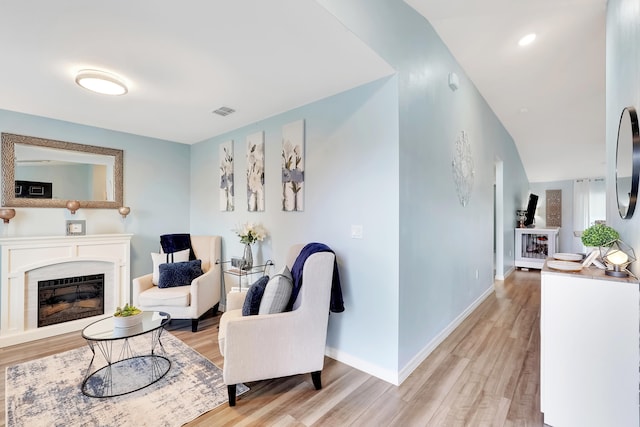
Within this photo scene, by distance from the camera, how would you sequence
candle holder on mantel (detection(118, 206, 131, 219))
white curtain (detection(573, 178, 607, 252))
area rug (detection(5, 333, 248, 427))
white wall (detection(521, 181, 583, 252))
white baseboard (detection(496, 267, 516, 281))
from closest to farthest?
area rug (detection(5, 333, 248, 427)) < candle holder on mantel (detection(118, 206, 131, 219)) < white baseboard (detection(496, 267, 516, 281)) < white curtain (detection(573, 178, 607, 252)) < white wall (detection(521, 181, 583, 252))

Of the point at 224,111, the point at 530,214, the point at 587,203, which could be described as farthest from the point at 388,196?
the point at 587,203

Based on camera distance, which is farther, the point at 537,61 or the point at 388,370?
the point at 537,61

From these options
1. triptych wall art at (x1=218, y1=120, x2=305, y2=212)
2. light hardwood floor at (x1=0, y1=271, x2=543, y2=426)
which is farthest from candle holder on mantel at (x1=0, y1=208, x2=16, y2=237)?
triptych wall art at (x1=218, y1=120, x2=305, y2=212)

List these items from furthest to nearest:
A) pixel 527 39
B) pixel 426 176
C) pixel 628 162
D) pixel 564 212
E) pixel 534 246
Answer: pixel 564 212 → pixel 534 246 → pixel 527 39 → pixel 426 176 → pixel 628 162

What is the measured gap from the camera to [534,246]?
6109mm

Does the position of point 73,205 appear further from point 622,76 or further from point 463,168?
point 622,76

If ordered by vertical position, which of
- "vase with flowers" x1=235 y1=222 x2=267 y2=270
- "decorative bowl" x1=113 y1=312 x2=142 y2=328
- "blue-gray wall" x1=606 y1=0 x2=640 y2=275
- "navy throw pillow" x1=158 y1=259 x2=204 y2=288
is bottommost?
"decorative bowl" x1=113 y1=312 x2=142 y2=328

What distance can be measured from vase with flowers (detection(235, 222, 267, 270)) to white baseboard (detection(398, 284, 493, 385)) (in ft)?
6.27

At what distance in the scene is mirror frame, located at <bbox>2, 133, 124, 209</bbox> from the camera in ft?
9.77

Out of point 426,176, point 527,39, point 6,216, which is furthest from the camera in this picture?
point 527,39

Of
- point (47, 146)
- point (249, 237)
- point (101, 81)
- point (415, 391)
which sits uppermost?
point (101, 81)

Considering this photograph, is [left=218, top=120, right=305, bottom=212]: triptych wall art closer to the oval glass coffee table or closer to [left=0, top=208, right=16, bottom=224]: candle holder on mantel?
the oval glass coffee table

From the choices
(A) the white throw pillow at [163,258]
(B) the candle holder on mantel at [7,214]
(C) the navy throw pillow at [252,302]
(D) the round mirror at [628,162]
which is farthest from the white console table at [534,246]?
(B) the candle holder on mantel at [7,214]

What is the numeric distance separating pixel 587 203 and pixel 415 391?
8.61 m
